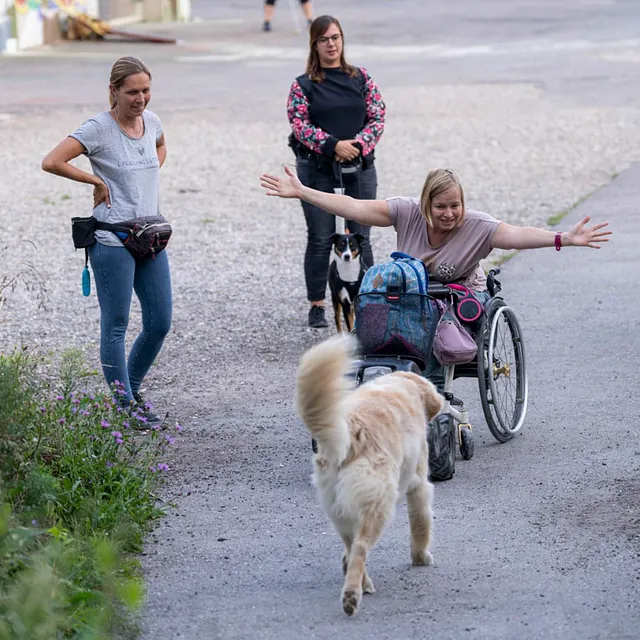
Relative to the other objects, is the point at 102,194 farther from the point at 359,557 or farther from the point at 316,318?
the point at 359,557

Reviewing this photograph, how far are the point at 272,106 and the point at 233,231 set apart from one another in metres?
7.87

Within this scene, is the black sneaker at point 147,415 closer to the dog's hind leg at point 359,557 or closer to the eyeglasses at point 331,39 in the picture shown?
the dog's hind leg at point 359,557

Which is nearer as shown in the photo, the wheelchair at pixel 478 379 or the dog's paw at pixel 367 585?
the dog's paw at pixel 367 585

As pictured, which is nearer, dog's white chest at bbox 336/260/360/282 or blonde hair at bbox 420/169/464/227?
blonde hair at bbox 420/169/464/227

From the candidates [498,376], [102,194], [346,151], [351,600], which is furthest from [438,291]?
[346,151]

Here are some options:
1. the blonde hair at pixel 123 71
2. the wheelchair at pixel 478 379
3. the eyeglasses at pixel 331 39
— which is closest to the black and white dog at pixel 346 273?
the eyeglasses at pixel 331 39

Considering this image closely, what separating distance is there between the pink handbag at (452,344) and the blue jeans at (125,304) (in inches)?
67.0

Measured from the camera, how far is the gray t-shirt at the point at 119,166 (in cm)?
634

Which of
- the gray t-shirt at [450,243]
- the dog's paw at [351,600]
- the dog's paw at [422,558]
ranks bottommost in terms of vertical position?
the dog's paw at [422,558]

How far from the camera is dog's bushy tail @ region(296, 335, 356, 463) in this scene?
416 centimetres

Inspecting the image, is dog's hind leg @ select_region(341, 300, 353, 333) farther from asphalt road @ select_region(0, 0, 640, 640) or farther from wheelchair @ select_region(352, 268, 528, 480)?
wheelchair @ select_region(352, 268, 528, 480)

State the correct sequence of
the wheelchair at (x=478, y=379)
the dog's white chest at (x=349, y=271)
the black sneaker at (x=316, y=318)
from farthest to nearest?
the black sneaker at (x=316, y=318), the dog's white chest at (x=349, y=271), the wheelchair at (x=478, y=379)

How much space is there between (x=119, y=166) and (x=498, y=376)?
234cm

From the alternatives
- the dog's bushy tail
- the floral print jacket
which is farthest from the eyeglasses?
the dog's bushy tail
